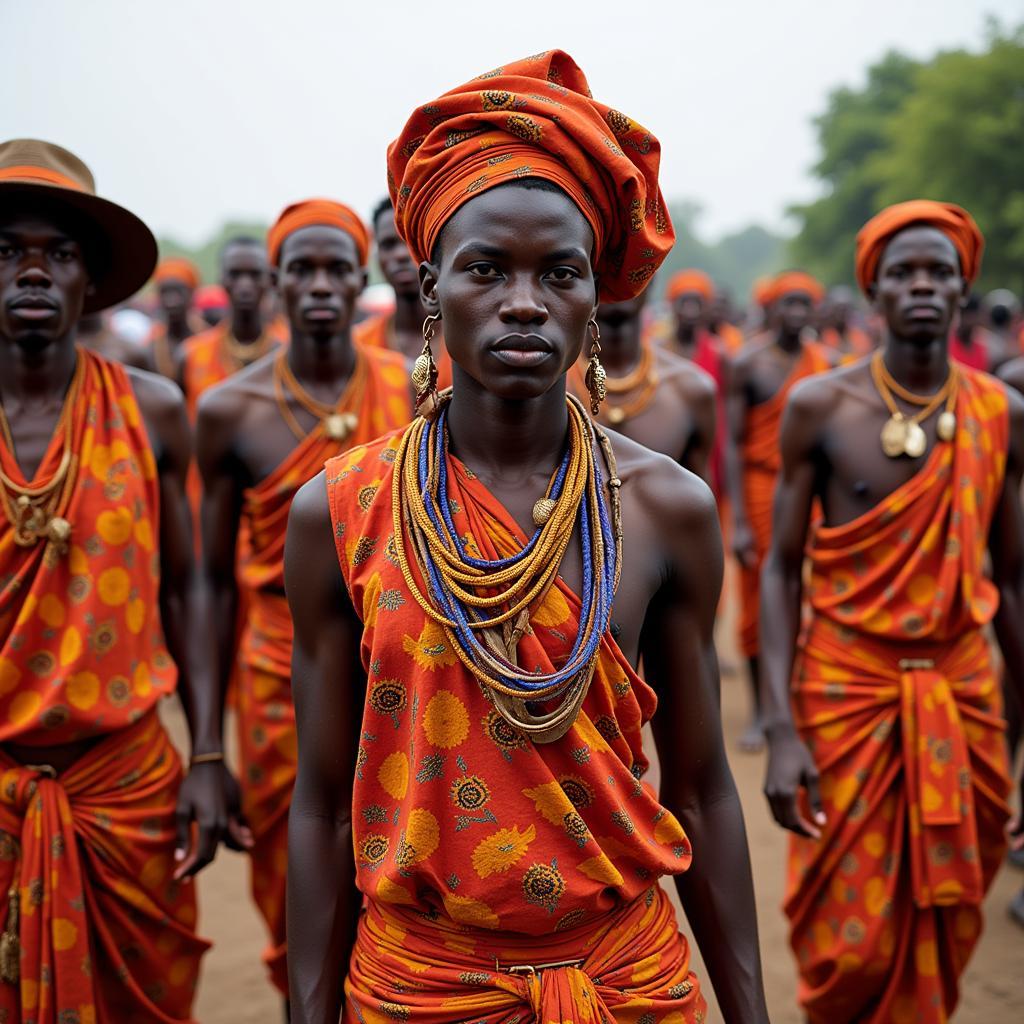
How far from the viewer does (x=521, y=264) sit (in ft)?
7.34

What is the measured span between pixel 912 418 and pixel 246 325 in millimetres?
5808

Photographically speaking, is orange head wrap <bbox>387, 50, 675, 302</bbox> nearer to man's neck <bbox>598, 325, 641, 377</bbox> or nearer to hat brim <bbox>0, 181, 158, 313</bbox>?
hat brim <bbox>0, 181, 158, 313</bbox>

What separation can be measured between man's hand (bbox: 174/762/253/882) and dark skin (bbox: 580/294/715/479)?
2829 millimetres

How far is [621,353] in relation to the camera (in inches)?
249

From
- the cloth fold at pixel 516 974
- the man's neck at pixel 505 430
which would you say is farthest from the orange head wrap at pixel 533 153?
the cloth fold at pixel 516 974

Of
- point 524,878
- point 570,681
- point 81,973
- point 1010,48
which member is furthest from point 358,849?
point 1010,48

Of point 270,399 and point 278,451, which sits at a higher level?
point 270,399

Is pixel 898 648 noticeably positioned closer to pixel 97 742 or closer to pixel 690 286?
pixel 97 742

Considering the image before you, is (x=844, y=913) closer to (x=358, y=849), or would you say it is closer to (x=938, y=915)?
(x=938, y=915)

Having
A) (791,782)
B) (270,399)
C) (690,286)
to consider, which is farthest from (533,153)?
(690,286)

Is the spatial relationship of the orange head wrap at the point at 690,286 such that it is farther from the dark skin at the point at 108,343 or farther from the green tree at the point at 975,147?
the green tree at the point at 975,147

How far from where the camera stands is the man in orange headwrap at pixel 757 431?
8438mm

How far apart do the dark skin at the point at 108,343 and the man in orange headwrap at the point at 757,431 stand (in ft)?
13.6

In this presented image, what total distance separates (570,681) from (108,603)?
187 cm
